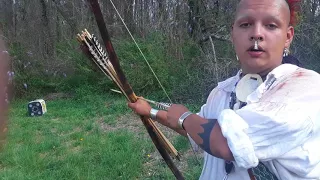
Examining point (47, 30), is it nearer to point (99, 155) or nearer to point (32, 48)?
point (32, 48)

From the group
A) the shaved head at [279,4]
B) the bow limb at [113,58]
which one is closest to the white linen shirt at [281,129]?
the shaved head at [279,4]

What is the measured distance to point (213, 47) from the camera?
7719mm

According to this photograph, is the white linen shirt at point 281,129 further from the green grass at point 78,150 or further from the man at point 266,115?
the green grass at point 78,150

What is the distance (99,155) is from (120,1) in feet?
23.5

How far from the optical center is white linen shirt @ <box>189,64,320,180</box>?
4.44 ft

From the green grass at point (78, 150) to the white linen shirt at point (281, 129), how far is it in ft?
7.83

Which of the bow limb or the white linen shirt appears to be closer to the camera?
the white linen shirt

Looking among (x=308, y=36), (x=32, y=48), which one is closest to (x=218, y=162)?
(x=308, y=36)

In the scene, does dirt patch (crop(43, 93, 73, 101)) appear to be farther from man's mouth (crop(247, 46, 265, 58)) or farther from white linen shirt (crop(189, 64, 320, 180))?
white linen shirt (crop(189, 64, 320, 180))

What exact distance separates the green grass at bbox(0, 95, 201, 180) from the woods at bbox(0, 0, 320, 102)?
51.0 inches

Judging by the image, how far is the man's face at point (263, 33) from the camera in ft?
5.13

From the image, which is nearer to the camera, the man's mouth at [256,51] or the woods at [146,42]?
the man's mouth at [256,51]

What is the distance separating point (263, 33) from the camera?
156cm

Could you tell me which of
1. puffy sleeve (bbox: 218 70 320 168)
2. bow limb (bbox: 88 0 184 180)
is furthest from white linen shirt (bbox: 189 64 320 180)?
bow limb (bbox: 88 0 184 180)
